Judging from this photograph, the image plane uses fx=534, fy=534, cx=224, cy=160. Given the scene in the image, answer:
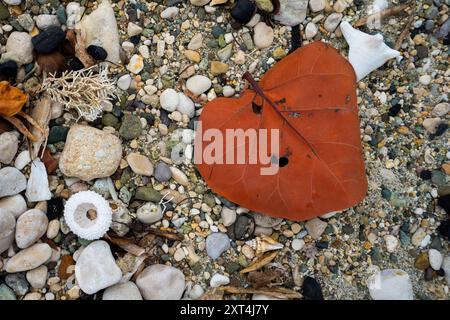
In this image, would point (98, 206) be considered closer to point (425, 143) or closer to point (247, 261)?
point (247, 261)

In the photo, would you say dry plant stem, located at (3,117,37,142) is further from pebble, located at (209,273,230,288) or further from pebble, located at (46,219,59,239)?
pebble, located at (209,273,230,288)

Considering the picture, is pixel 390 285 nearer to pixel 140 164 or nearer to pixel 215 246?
pixel 215 246

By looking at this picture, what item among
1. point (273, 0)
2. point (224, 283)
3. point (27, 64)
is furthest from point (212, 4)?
point (224, 283)

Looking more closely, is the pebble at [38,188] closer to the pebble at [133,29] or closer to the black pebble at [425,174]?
the pebble at [133,29]

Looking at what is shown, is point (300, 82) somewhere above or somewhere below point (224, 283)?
above

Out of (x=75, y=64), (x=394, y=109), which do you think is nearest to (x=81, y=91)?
(x=75, y=64)

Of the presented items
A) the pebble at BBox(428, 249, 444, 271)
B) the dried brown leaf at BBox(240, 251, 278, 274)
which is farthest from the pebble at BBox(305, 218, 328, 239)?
the pebble at BBox(428, 249, 444, 271)
